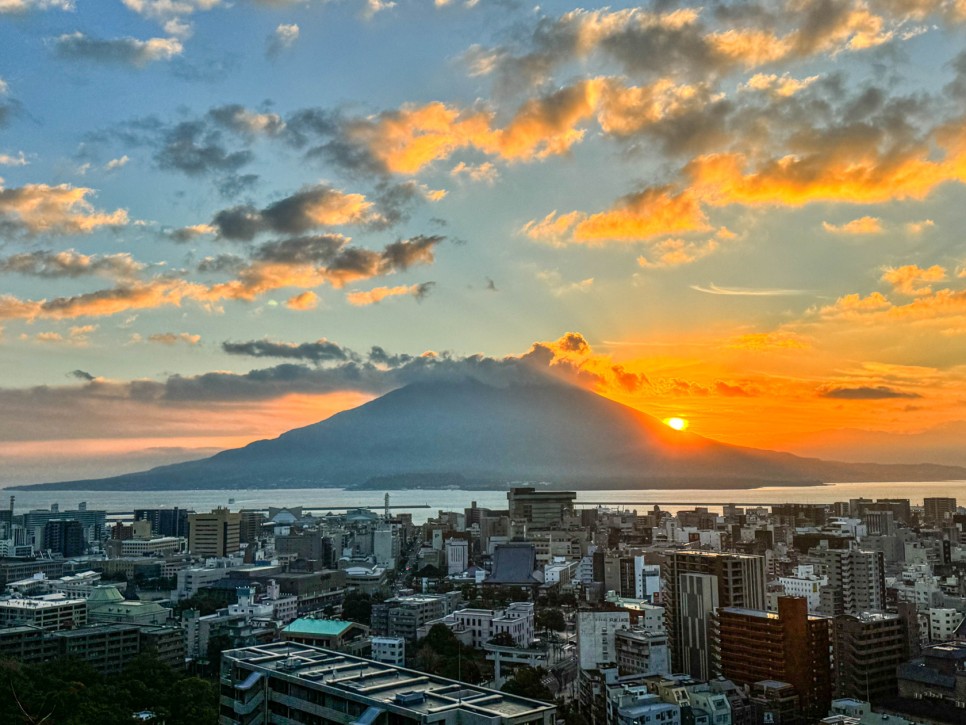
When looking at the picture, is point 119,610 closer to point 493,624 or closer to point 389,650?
point 389,650

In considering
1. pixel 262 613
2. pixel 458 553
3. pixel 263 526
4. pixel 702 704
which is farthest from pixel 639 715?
pixel 263 526

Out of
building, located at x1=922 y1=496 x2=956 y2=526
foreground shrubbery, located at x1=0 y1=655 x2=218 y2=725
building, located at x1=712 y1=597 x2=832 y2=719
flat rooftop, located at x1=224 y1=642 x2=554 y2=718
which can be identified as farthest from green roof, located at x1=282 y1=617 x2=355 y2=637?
building, located at x1=922 y1=496 x2=956 y2=526

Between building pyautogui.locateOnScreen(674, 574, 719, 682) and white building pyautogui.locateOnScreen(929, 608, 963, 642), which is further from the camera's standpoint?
white building pyautogui.locateOnScreen(929, 608, 963, 642)

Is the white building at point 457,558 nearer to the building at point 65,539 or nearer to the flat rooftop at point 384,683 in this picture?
Result: the building at point 65,539

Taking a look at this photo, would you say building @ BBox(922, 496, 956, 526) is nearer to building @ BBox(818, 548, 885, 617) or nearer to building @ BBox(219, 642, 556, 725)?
building @ BBox(818, 548, 885, 617)

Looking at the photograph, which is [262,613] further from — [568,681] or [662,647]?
[662,647]

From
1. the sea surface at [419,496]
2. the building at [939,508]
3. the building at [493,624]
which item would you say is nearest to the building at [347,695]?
the building at [493,624]
